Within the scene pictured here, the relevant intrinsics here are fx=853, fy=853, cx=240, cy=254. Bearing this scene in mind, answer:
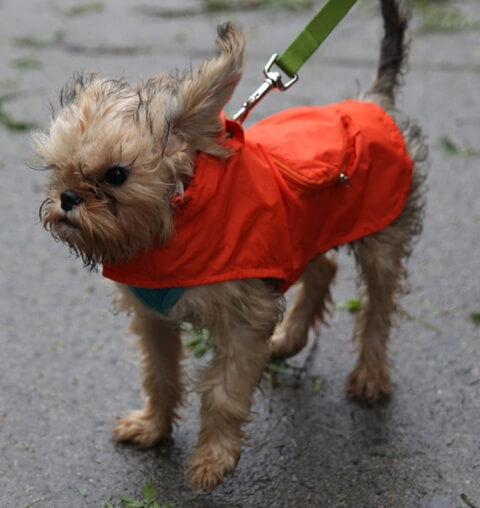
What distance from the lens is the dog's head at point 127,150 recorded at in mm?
2666

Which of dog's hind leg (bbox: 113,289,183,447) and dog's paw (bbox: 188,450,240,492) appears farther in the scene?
dog's hind leg (bbox: 113,289,183,447)

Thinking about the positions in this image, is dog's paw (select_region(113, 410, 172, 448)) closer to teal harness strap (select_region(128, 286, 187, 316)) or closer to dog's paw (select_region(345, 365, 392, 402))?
teal harness strap (select_region(128, 286, 187, 316))

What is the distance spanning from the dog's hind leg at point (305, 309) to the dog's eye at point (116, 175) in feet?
5.20

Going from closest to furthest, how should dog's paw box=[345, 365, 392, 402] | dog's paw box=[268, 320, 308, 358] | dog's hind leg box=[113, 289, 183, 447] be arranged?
1. dog's hind leg box=[113, 289, 183, 447]
2. dog's paw box=[345, 365, 392, 402]
3. dog's paw box=[268, 320, 308, 358]

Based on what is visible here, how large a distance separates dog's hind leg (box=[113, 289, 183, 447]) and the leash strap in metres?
1.15

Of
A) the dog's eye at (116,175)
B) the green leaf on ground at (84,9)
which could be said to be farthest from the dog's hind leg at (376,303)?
the green leaf on ground at (84,9)

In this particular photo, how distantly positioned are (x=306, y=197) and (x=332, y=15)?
2.43ft

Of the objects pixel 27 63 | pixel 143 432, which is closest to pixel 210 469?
pixel 143 432

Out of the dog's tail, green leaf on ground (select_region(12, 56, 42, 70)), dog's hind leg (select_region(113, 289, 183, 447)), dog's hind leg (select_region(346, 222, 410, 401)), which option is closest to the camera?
dog's hind leg (select_region(113, 289, 183, 447))

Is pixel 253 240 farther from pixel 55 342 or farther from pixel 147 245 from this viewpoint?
pixel 55 342

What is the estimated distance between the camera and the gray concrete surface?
3.29 metres

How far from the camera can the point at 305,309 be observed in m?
4.16

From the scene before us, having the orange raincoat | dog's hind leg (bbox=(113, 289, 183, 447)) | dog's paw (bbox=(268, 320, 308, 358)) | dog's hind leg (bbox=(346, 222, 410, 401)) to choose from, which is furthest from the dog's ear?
dog's paw (bbox=(268, 320, 308, 358))

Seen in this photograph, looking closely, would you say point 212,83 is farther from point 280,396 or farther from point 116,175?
point 280,396
